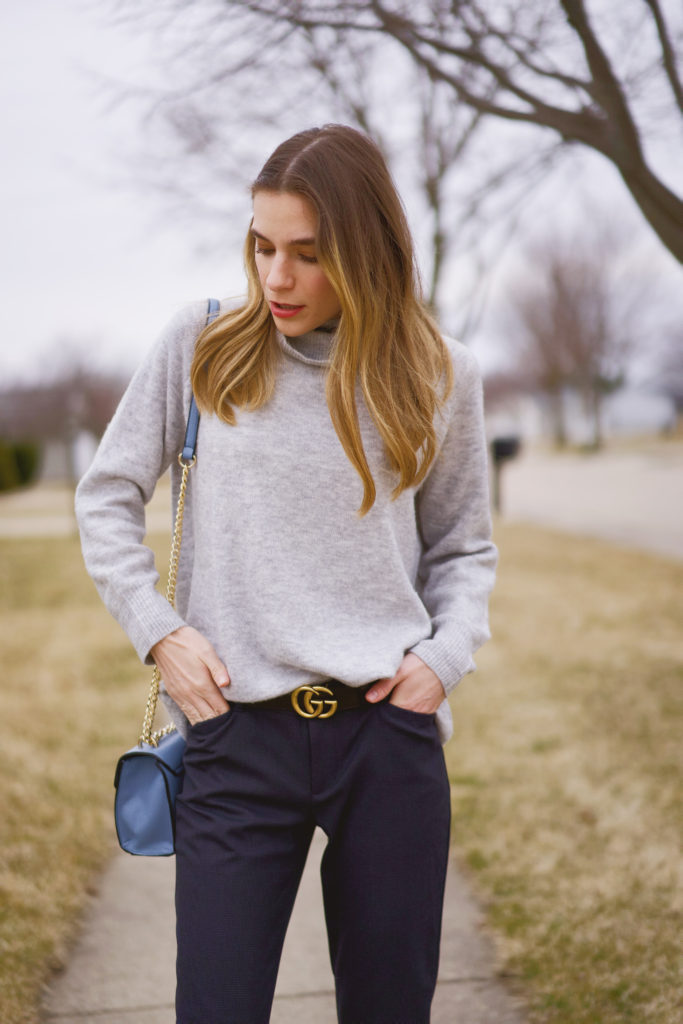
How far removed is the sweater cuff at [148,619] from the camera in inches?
65.9

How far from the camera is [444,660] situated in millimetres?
1738

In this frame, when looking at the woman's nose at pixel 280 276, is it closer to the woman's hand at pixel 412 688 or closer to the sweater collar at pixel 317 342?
the sweater collar at pixel 317 342

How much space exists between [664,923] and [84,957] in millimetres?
1864

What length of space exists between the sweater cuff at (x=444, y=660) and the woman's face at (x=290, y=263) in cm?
63

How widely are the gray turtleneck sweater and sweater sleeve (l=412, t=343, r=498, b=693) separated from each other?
1cm

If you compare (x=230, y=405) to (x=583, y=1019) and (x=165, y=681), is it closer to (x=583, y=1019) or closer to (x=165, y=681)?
(x=165, y=681)

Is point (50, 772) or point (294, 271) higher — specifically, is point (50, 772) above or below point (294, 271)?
below

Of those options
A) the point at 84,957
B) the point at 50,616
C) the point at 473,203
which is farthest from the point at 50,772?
the point at 473,203

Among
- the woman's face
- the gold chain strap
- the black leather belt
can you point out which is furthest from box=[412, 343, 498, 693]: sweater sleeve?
the gold chain strap

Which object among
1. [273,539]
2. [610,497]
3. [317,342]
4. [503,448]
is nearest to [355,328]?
[317,342]

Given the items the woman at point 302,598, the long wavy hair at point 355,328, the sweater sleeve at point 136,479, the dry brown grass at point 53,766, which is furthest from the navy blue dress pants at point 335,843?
the dry brown grass at point 53,766

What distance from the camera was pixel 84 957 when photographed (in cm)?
289

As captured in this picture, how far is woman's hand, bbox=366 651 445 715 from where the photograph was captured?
1660mm

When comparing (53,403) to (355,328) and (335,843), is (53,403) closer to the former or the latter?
(355,328)
